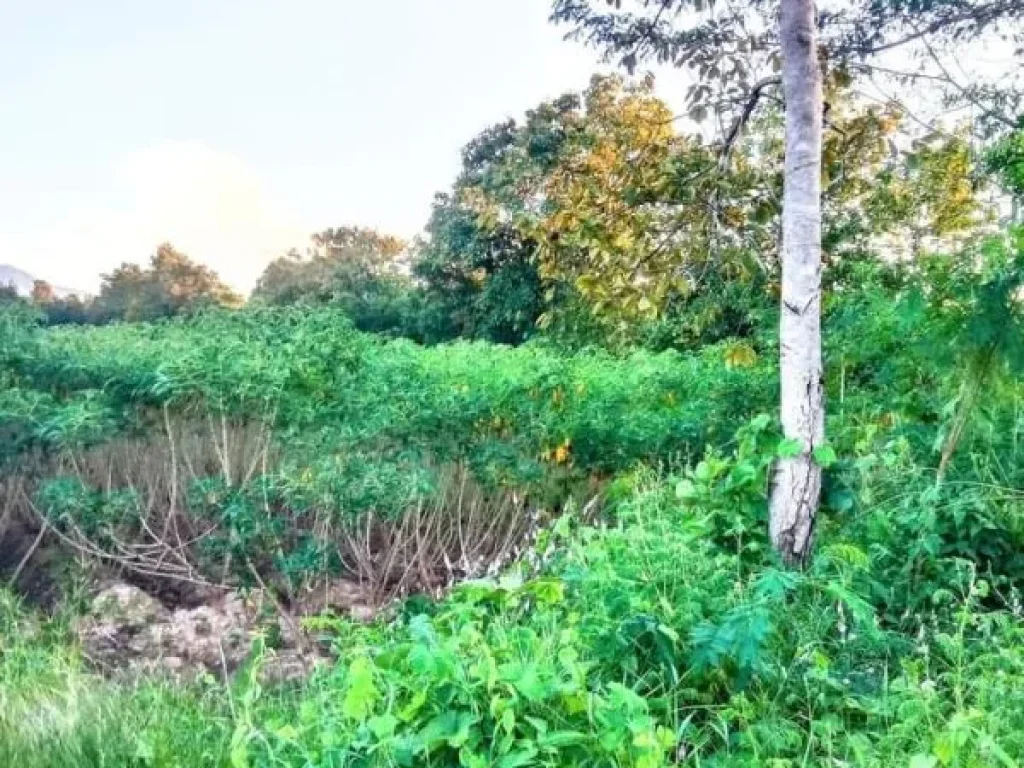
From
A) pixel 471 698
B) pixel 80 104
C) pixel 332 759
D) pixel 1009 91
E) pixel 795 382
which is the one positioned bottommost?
pixel 332 759

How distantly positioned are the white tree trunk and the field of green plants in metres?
0.11

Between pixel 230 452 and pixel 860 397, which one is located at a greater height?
pixel 860 397

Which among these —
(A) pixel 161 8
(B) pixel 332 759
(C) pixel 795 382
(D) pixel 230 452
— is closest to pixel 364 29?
(A) pixel 161 8

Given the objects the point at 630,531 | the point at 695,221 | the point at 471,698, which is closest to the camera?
the point at 471,698

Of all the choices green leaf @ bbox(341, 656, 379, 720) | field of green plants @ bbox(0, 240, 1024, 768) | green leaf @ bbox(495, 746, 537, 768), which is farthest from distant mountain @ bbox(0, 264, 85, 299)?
green leaf @ bbox(495, 746, 537, 768)

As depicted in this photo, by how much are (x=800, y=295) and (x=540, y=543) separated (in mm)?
1262

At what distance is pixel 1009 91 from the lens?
4.88 meters

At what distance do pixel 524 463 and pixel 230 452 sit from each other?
161cm

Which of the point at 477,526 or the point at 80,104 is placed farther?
the point at 80,104

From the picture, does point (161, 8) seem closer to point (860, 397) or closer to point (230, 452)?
point (230, 452)

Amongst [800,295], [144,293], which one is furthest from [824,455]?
[144,293]

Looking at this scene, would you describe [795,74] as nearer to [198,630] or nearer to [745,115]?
[745,115]

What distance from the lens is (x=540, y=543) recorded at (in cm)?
299

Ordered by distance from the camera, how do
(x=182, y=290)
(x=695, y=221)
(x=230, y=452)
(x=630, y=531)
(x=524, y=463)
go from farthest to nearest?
(x=182, y=290) < (x=230, y=452) < (x=524, y=463) < (x=695, y=221) < (x=630, y=531)
